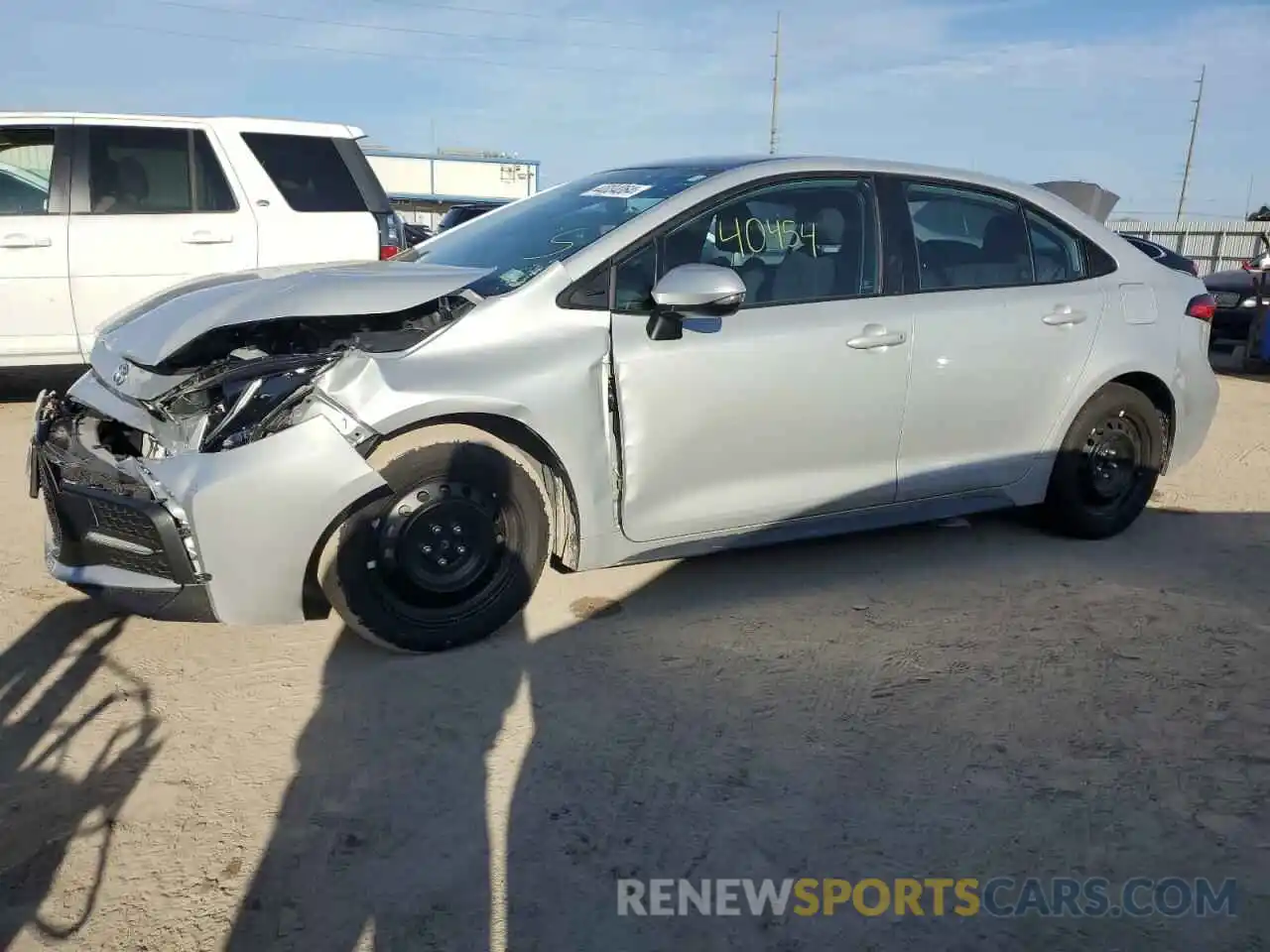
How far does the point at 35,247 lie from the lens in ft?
21.7

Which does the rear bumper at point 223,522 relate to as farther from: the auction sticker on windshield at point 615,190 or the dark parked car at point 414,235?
the dark parked car at point 414,235

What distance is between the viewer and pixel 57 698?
124 inches

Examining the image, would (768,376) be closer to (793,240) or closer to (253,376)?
(793,240)

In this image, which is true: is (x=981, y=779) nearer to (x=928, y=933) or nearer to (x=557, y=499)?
(x=928, y=933)

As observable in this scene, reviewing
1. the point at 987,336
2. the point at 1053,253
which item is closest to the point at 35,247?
the point at 987,336

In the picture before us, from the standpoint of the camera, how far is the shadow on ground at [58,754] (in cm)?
231

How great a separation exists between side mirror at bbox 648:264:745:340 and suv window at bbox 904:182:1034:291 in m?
1.13

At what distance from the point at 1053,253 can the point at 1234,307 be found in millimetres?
8850

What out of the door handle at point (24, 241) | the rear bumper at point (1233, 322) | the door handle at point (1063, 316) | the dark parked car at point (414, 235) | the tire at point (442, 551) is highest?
the dark parked car at point (414, 235)

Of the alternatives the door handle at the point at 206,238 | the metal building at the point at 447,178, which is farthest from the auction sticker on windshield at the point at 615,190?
the metal building at the point at 447,178

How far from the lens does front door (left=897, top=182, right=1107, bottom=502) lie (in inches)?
162

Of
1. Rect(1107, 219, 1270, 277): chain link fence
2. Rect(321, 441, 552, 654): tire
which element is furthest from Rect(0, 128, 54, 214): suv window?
Rect(1107, 219, 1270, 277): chain link fence

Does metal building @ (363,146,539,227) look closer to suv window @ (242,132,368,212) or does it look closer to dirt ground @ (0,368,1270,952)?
suv window @ (242,132,368,212)

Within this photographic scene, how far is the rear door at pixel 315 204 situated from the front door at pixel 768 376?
3951 mm
